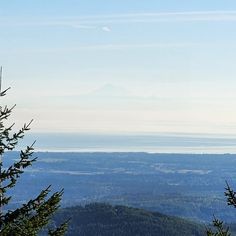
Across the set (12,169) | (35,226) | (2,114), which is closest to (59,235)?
(35,226)

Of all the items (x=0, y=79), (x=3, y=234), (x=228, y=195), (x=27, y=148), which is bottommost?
(x=3, y=234)

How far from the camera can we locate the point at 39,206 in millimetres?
16344

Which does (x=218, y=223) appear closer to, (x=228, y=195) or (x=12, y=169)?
(x=228, y=195)

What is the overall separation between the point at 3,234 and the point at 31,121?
8.40ft

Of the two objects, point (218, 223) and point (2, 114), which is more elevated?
point (2, 114)

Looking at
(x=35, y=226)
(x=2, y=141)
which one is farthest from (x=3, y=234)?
(x=2, y=141)

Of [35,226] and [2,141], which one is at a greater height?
[2,141]

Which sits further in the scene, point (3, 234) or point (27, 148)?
point (27, 148)

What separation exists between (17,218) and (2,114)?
2426 millimetres

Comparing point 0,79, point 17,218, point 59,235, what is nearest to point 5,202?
point 17,218

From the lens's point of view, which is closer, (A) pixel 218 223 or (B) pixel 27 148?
(A) pixel 218 223

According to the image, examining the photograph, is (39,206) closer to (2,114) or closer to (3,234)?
(3,234)

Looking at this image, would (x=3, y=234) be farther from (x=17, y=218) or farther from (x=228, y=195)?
(x=228, y=195)

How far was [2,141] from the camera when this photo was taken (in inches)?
646
